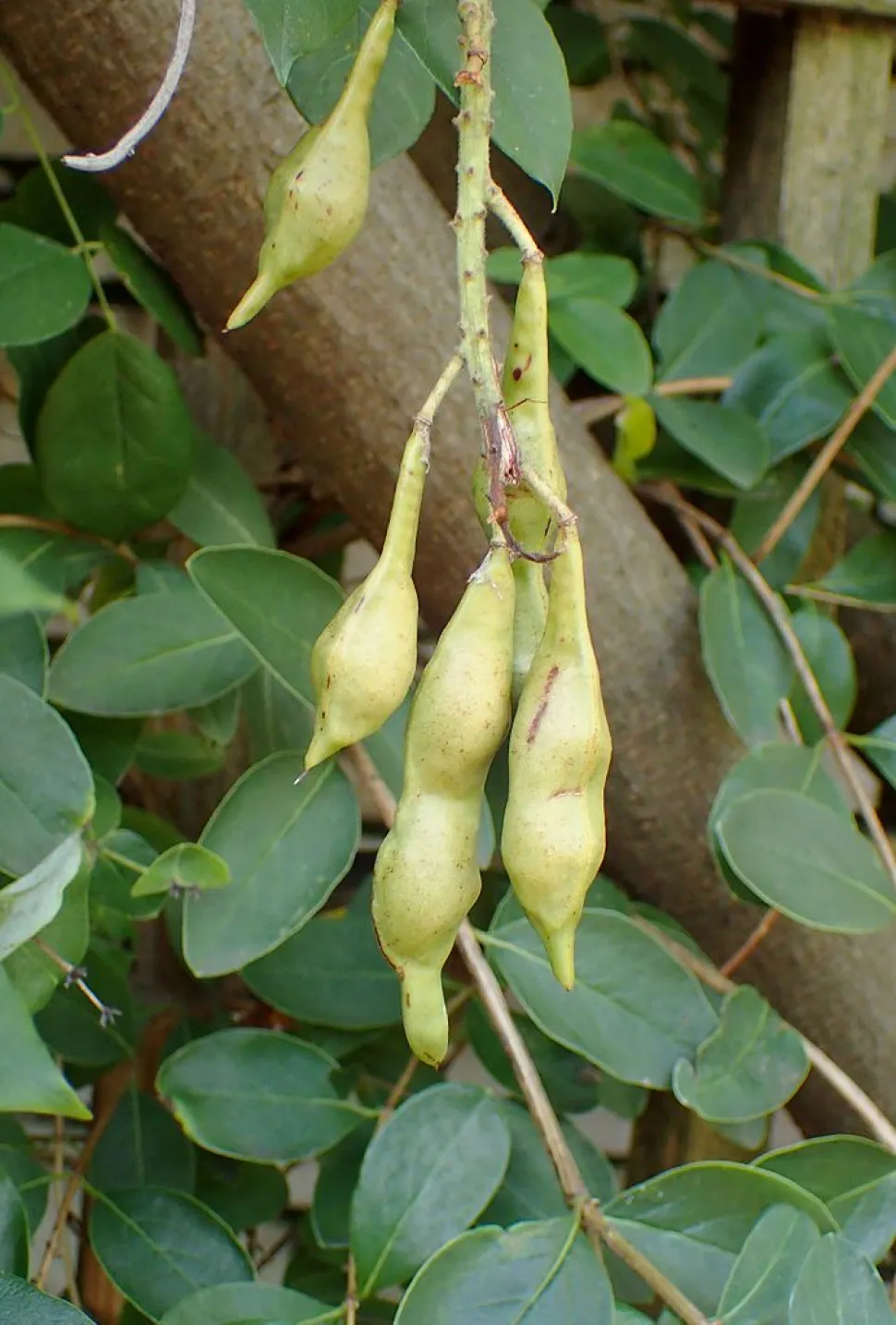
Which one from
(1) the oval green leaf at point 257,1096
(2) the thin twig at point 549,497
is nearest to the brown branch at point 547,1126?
(1) the oval green leaf at point 257,1096

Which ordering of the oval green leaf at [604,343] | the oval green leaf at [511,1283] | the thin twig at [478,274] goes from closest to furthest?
the thin twig at [478,274]
the oval green leaf at [511,1283]
the oval green leaf at [604,343]

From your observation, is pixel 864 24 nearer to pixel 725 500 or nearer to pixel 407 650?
pixel 725 500

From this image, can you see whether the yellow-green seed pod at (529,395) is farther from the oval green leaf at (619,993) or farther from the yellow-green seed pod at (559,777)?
the oval green leaf at (619,993)

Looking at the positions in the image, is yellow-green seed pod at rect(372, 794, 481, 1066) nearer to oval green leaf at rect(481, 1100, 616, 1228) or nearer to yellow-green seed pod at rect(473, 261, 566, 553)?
yellow-green seed pod at rect(473, 261, 566, 553)

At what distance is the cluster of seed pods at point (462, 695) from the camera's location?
0.31 meters

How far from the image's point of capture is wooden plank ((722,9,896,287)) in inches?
29.5

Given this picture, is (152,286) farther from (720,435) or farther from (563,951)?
(563,951)

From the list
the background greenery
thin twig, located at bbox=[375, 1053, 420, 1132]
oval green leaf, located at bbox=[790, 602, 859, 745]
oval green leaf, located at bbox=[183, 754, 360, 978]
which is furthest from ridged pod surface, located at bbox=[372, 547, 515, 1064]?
oval green leaf, located at bbox=[790, 602, 859, 745]

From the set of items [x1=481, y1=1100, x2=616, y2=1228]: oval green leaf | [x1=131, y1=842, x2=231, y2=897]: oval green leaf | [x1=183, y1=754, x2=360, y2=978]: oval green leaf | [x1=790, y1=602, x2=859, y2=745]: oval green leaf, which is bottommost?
[x1=481, y1=1100, x2=616, y2=1228]: oval green leaf

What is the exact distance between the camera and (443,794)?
33cm

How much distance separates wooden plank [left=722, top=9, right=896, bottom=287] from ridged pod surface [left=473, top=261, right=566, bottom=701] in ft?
1.61

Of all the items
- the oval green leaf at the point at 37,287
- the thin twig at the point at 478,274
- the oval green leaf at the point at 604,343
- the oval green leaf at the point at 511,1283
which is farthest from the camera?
the oval green leaf at the point at 604,343

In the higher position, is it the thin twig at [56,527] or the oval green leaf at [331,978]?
the thin twig at [56,527]

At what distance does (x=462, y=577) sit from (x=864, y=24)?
1.39 feet
